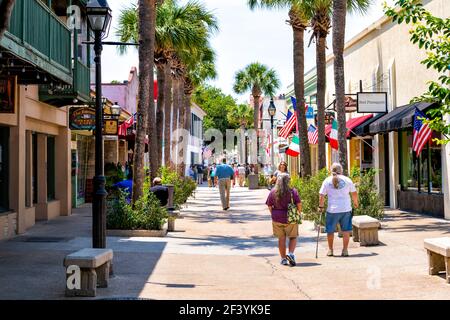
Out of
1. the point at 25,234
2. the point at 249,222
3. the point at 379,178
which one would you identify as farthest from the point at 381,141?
the point at 25,234

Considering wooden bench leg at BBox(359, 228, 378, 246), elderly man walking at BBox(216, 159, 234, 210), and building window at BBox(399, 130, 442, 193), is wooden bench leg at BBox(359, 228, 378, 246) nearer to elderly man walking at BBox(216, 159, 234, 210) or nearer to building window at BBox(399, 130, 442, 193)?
building window at BBox(399, 130, 442, 193)

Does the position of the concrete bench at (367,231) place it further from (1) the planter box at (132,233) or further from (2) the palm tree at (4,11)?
(2) the palm tree at (4,11)

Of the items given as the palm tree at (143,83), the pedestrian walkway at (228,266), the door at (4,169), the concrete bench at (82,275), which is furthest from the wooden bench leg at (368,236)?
the door at (4,169)

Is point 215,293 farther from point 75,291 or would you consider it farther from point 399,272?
point 399,272

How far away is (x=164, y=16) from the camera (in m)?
25.3

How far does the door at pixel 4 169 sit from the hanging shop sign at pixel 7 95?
2.05m

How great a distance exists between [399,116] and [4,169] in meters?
11.5

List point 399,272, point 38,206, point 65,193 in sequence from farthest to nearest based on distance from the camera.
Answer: point 65,193 → point 38,206 → point 399,272

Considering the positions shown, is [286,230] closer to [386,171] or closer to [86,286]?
[86,286]

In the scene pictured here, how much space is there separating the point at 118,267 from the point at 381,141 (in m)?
16.1

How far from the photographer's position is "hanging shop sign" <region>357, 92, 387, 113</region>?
73.4 feet

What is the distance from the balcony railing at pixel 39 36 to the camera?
10992 mm

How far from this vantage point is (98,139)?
9883 mm

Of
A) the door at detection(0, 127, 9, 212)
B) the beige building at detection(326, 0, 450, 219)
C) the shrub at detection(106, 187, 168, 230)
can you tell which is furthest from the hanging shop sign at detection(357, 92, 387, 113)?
the door at detection(0, 127, 9, 212)
